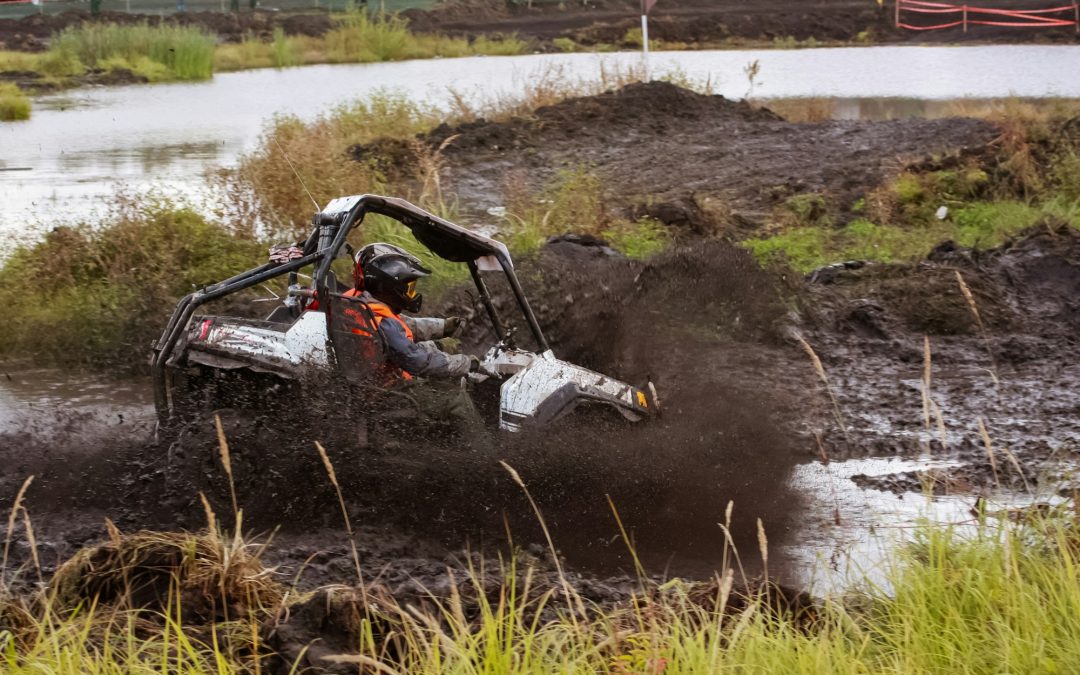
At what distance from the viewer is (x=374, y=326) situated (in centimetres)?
705

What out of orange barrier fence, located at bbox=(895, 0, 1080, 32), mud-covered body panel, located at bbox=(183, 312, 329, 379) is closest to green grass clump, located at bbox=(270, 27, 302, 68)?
orange barrier fence, located at bbox=(895, 0, 1080, 32)

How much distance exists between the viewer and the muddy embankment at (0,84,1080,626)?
6.96 metres

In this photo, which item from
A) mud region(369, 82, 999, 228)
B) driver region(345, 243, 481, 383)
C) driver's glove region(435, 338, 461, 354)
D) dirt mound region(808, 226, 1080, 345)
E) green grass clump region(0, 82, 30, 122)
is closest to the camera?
driver region(345, 243, 481, 383)

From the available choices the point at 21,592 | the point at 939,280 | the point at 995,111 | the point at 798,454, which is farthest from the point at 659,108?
the point at 21,592

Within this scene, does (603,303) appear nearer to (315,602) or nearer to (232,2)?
(315,602)

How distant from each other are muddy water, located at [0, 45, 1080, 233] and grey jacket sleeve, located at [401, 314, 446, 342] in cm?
681

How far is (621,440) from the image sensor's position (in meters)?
7.83

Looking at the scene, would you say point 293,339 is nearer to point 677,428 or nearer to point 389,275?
point 389,275

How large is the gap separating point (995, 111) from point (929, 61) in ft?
56.0

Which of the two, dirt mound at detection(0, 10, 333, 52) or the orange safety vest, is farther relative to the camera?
dirt mound at detection(0, 10, 333, 52)

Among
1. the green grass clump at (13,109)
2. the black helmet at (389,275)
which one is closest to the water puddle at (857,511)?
the black helmet at (389,275)

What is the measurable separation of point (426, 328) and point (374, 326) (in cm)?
93

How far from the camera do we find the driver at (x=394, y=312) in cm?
714

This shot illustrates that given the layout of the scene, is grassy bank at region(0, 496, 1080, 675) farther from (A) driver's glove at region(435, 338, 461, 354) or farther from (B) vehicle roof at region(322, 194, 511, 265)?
(A) driver's glove at region(435, 338, 461, 354)
